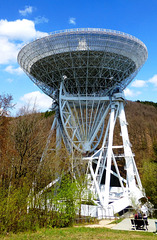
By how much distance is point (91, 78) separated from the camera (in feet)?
80.9

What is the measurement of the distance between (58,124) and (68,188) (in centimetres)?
1146

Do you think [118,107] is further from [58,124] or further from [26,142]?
[26,142]

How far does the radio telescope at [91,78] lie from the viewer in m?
21.3

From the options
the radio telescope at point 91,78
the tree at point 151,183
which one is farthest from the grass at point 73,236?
the tree at point 151,183

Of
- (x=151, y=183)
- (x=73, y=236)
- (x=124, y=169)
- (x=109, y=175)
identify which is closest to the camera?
(x=73, y=236)

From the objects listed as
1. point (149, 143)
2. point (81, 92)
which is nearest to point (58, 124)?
point (81, 92)

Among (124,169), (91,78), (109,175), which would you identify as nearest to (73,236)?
(109,175)

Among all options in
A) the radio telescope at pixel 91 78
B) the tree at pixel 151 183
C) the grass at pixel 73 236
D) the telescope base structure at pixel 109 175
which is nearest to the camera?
the grass at pixel 73 236

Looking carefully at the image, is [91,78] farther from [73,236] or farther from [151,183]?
[73,236]

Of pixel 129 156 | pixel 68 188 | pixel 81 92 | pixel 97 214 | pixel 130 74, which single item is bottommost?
pixel 97 214

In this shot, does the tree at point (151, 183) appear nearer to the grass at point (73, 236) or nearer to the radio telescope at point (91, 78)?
the radio telescope at point (91, 78)

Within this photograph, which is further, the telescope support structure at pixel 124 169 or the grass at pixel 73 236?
the telescope support structure at pixel 124 169

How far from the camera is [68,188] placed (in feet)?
52.3

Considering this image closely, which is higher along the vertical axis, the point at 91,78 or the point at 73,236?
the point at 91,78
